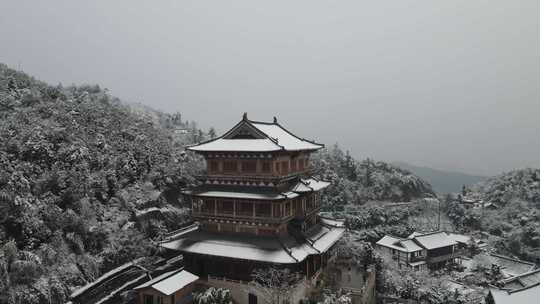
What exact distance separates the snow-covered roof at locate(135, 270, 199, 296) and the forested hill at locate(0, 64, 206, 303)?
248 inches

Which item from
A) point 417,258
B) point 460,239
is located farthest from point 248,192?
point 460,239

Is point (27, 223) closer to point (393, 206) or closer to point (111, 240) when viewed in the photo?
point (111, 240)

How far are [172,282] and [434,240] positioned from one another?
159 ft

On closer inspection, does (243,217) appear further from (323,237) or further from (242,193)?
(323,237)

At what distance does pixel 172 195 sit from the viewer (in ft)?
138

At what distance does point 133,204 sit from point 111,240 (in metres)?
5.48

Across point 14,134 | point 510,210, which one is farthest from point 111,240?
point 510,210

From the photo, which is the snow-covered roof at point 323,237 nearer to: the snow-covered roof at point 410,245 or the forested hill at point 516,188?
the snow-covered roof at point 410,245

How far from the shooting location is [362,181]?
88312mm

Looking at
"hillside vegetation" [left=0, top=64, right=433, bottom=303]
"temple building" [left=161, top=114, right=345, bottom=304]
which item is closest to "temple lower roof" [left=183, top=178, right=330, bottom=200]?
"temple building" [left=161, top=114, right=345, bottom=304]

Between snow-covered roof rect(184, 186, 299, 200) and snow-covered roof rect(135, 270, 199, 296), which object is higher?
snow-covered roof rect(184, 186, 299, 200)

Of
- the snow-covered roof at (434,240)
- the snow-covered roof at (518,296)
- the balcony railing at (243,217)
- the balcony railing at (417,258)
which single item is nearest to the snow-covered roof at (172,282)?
the balcony railing at (243,217)

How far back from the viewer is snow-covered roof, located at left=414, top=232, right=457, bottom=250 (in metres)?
57.3

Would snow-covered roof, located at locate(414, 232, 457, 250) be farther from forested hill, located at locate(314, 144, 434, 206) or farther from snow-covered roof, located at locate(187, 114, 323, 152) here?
snow-covered roof, located at locate(187, 114, 323, 152)
